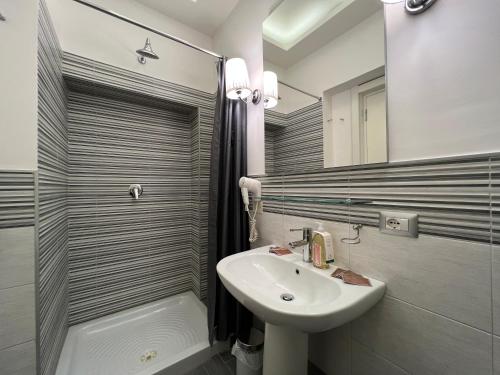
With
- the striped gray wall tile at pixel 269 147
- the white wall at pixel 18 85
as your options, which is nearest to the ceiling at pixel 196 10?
the white wall at pixel 18 85

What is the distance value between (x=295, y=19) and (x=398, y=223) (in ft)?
3.82

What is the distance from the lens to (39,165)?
2.93 feet

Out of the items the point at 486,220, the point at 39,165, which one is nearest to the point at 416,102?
the point at 486,220

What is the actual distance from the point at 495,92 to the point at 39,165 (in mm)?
1673

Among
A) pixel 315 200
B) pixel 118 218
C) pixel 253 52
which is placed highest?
pixel 253 52

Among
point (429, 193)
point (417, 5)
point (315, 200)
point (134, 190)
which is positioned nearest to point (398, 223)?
point (429, 193)

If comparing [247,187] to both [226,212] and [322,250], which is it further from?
[322,250]

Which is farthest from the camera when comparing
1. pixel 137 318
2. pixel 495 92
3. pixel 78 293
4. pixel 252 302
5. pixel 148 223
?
pixel 148 223

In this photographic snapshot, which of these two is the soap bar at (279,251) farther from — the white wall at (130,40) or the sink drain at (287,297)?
the white wall at (130,40)

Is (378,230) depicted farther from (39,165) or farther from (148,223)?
(148,223)

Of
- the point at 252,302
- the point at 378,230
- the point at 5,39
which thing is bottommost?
the point at 252,302

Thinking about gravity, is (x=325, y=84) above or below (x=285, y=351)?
above

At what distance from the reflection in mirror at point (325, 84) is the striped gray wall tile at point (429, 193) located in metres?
0.08

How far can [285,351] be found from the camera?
85 centimetres
